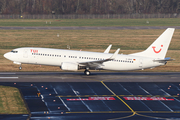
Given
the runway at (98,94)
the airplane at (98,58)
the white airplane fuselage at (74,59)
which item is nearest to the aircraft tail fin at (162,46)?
the airplane at (98,58)

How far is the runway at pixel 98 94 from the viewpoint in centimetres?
3047

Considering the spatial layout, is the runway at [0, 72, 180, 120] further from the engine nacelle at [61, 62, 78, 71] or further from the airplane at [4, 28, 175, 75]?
the airplane at [4, 28, 175, 75]

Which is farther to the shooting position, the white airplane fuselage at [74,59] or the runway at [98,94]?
the white airplane fuselage at [74,59]

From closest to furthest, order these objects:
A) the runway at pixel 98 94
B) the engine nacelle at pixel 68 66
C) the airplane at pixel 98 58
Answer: the runway at pixel 98 94, the engine nacelle at pixel 68 66, the airplane at pixel 98 58

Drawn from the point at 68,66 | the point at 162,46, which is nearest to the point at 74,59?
the point at 68,66

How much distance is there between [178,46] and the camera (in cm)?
8681

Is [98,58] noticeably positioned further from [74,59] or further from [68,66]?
[68,66]

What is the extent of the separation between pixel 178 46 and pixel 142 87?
48.3m

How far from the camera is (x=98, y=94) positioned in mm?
38250

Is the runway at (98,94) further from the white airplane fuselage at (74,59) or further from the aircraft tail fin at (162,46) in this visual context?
the aircraft tail fin at (162,46)

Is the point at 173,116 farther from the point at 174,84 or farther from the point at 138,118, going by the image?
the point at 174,84

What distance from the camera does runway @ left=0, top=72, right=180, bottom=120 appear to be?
30.5 meters

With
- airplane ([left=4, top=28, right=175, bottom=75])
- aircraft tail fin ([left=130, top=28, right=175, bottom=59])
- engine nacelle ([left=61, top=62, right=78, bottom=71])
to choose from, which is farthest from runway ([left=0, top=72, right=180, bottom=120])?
aircraft tail fin ([left=130, top=28, right=175, bottom=59])

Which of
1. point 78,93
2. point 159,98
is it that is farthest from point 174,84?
point 78,93
